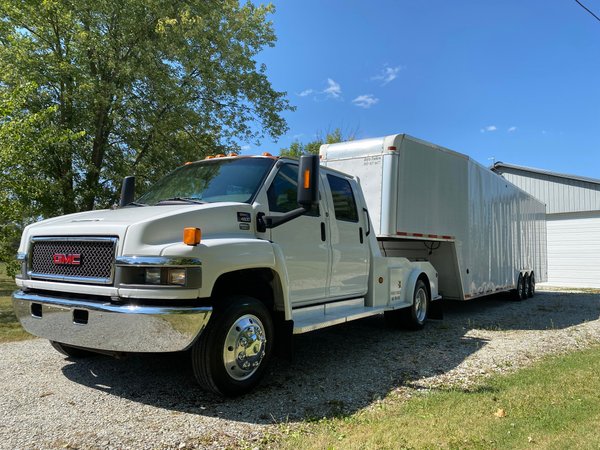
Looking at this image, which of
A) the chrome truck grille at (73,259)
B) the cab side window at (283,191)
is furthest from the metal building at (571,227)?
the chrome truck grille at (73,259)

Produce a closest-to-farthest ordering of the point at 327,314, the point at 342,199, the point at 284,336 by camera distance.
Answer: the point at 284,336 < the point at 327,314 < the point at 342,199

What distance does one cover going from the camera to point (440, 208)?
870cm

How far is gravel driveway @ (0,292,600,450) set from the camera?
11.6 ft

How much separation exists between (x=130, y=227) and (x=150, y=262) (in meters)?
0.37

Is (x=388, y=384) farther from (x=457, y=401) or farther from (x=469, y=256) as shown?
(x=469, y=256)

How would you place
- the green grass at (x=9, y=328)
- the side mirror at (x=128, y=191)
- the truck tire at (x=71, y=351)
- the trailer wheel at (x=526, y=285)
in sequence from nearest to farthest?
1. the truck tire at (x=71, y=351)
2. the side mirror at (x=128, y=191)
3. the green grass at (x=9, y=328)
4. the trailer wheel at (x=526, y=285)

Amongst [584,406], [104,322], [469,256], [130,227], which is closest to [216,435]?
[104,322]

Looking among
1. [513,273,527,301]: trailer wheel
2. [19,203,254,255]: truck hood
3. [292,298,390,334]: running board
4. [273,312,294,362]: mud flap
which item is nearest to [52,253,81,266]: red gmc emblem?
[19,203,254,255]: truck hood

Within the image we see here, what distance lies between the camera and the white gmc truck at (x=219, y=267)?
145 inches

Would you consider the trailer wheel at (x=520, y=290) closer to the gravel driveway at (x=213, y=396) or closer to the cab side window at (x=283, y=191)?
the gravel driveway at (x=213, y=396)

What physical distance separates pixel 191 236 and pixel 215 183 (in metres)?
1.33

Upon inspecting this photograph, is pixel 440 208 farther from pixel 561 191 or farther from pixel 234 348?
pixel 561 191

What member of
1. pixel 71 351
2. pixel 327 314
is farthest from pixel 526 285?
pixel 71 351

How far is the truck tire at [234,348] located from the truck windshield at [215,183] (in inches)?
43.2
